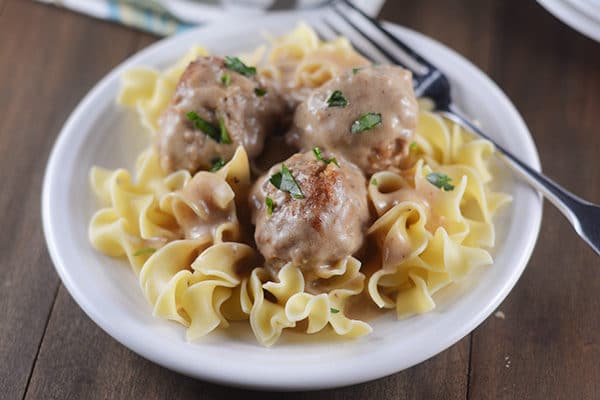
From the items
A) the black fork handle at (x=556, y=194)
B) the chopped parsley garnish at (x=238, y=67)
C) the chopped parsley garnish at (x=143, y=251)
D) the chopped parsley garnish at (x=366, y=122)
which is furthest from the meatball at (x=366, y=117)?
the chopped parsley garnish at (x=143, y=251)

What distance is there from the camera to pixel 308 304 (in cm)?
337

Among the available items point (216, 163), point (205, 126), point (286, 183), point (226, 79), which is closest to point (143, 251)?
point (216, 163)

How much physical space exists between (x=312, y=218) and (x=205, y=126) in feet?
2.62

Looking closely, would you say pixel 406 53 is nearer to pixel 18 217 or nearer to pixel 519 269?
pixel 519 269

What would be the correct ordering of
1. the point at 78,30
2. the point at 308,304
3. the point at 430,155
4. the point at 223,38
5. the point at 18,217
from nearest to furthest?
the point at 308,304 < the point at 430,155 < the point at 18,217 < the point at 223,38 < the point at 78,30

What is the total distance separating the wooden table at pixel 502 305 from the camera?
3.59 m

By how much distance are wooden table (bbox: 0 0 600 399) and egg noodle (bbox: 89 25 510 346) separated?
38cm

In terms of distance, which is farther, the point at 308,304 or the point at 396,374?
the point at 396,374

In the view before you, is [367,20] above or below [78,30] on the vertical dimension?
above

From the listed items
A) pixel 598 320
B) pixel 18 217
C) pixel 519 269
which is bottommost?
pixel 18 217

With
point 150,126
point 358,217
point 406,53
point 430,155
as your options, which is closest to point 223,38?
point 150,126

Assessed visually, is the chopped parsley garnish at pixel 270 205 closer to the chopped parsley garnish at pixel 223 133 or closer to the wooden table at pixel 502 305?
the chopped parsley garnish at pixel 223 133

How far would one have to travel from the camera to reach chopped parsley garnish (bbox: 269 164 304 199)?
3.37 meters

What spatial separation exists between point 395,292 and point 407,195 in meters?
0.45
